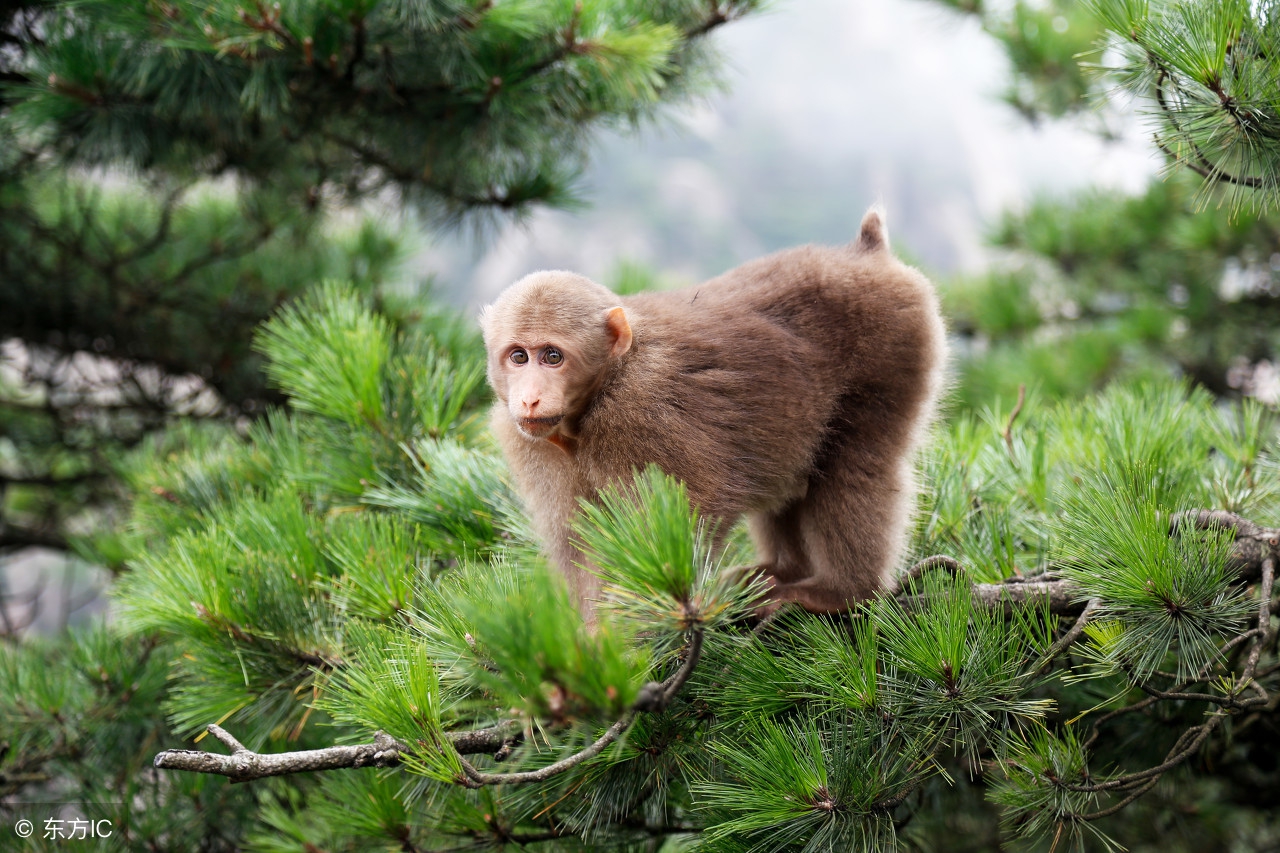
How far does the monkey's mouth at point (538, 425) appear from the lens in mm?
1859

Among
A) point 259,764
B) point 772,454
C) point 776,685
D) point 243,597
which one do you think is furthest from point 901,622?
point 243,597

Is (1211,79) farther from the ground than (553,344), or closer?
farther from the ground

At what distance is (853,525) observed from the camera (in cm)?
214

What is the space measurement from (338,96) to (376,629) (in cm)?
180

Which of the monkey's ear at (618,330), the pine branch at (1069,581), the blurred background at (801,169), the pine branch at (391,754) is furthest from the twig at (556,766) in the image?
the blurred background at (801,169)

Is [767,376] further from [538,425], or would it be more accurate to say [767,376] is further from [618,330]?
[538,425]

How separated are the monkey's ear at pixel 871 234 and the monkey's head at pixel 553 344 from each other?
77cm

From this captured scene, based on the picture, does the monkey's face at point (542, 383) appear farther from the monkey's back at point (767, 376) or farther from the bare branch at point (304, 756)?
the bare branch at point (304, 756)

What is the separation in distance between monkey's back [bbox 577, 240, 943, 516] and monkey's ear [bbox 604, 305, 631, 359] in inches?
1.4

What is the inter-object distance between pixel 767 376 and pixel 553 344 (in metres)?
0.48

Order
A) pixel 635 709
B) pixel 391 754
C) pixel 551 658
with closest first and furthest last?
1. pixel 551 658
2. pixel 635 709
3. pixel 391 754

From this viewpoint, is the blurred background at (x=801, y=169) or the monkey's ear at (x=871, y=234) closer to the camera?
the monkey's ear at (x=871, y=234)

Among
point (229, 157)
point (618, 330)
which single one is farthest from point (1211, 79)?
point (229, 157)

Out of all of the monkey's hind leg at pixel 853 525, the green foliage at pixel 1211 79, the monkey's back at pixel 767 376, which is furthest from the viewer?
the monkey's hind leg at pixel 853 525
